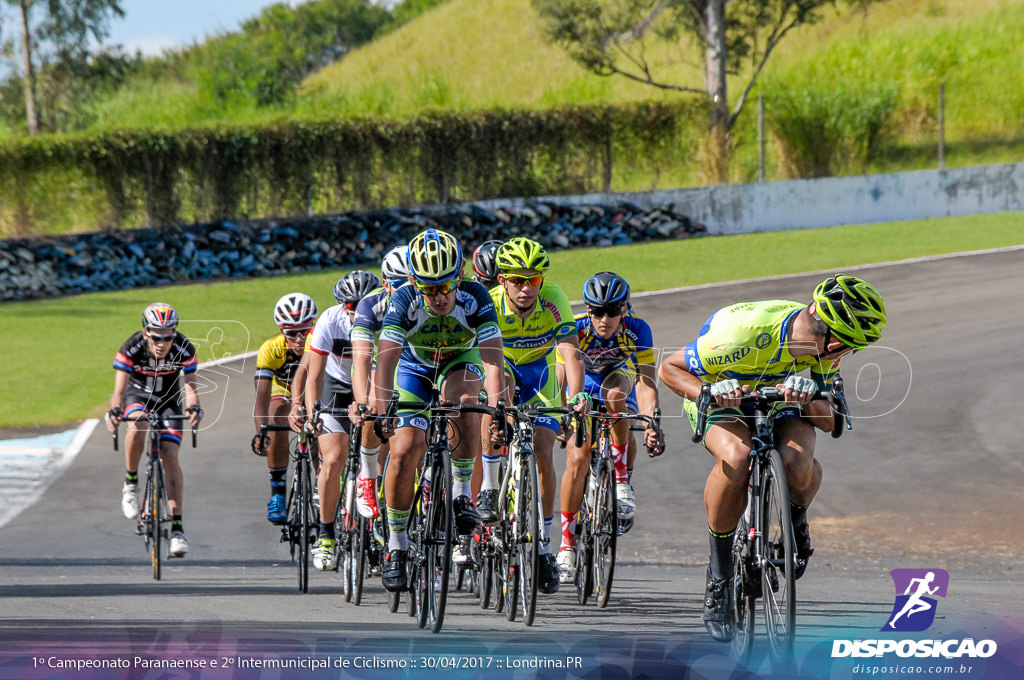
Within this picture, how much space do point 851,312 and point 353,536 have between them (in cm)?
345

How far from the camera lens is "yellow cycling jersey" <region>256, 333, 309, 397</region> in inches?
354

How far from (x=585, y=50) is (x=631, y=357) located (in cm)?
2731

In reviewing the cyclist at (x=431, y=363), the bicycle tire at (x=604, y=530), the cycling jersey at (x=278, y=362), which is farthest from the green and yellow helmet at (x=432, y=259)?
the cycling jersey at (x=278, y=362)

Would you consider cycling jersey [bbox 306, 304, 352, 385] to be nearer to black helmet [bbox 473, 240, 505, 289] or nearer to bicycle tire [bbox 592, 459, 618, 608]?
black helmet [bbox 473, 240, 505, 289]

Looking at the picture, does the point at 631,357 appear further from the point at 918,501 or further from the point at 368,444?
the point at 918,501

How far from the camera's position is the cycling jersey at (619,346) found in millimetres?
8008

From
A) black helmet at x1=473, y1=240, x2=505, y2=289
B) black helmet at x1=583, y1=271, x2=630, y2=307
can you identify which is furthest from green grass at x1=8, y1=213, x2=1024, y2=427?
black helmet at x1=583, y1=271, x2=630, y2=307

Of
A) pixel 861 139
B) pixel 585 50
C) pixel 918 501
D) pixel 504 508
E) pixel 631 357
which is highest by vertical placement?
pixel 585 50

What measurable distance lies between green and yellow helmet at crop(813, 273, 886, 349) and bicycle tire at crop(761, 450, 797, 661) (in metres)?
0.60

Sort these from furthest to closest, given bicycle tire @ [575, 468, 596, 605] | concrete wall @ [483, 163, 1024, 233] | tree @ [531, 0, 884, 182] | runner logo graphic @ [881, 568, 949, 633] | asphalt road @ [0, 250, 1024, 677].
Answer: tree @ [531, 0, 884, 182] < concrete wall @ [483, 163, 1024, 233] < bicycle tire @ [575, 468, 596, 605] < runner logo graphic @ [881, 568, 949, 633] < asphalt road @ [0, 250, 1024, 677]

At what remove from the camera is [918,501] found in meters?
10.6

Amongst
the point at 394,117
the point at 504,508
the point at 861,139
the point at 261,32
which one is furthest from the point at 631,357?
the point at 261,32

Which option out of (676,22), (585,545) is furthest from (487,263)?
(676,22)

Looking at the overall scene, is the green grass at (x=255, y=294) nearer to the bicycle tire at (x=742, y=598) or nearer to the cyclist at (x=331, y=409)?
the cyclist at (x=331, y=409)
